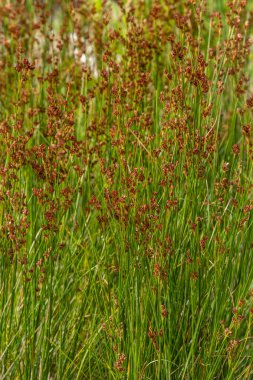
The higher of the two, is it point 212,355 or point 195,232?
point 195,232

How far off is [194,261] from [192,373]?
40cm

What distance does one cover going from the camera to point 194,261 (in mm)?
2898

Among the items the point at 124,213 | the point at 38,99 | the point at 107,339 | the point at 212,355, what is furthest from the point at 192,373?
the point at 38,99

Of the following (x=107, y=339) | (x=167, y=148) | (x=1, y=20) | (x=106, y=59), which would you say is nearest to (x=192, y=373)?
(x=107, y=339)

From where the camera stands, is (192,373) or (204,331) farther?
(204,331)

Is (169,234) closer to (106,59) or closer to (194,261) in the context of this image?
(194,261)

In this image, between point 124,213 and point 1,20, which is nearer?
point 124,213

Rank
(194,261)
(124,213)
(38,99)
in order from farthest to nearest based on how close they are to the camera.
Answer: (38,99) < (194,261) < (124,213)

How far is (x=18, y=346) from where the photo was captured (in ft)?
9.77

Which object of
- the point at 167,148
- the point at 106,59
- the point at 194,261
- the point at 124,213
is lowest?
the point at 194,261

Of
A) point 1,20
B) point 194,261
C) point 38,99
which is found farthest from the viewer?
point 1,20

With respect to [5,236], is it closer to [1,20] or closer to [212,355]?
[212,355]

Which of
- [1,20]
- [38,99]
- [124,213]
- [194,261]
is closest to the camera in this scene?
[124,213]

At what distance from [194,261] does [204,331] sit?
0.90 feet
